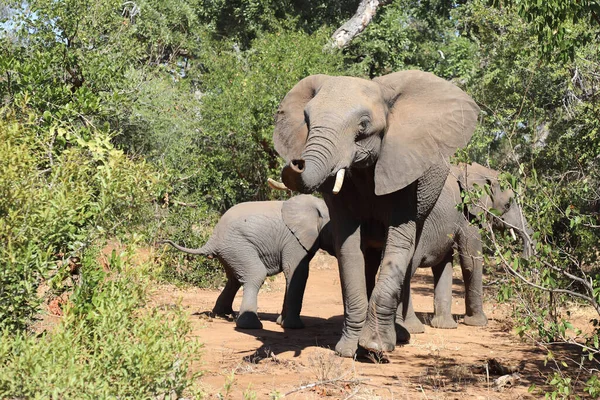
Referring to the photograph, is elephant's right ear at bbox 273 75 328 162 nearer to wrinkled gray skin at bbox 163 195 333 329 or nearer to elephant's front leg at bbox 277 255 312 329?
wrinkled gray skin at bbox 163 195 333 329

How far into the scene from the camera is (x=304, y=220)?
9.05m

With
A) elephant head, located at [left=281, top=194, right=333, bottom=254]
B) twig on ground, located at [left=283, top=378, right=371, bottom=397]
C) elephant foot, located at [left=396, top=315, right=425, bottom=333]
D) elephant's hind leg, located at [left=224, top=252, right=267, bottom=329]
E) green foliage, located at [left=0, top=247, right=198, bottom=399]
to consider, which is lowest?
twig on ground, located at [left=283, top=378, right=371, bottom=397]

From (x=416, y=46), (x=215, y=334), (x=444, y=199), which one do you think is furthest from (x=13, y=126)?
(x=416, y=46)

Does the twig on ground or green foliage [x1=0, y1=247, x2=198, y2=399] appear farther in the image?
the twig on ground

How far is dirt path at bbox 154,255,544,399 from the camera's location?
244 inches

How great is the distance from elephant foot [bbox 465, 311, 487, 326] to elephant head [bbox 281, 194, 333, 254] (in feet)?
6.87

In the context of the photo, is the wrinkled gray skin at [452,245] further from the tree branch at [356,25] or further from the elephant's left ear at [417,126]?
the tree branch at [356,25]

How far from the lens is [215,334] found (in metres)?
8.73

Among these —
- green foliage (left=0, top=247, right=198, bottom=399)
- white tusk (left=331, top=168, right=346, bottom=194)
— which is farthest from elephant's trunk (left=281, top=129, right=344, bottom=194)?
green foliage (left=0, top=247, right=198, bottom=399)

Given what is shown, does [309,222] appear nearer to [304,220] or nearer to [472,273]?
[304,220]

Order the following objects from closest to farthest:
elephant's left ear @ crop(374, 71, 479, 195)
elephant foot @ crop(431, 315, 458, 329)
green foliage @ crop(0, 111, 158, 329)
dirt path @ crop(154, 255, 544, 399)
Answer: green foliage @ crop(0, 111, 158, 329) < dirt path @ crop(154, 255, 544, 399) < elephant's left ear @ crop(374, 71, 479, 195) < elephant foot @ crop(431, 315, 458, 329)

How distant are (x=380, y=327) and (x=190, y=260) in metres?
6.65

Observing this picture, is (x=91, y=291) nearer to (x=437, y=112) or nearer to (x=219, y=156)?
(x=437, y=112)

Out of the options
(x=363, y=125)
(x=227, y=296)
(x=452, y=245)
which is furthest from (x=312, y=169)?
(x=227, y=296)
